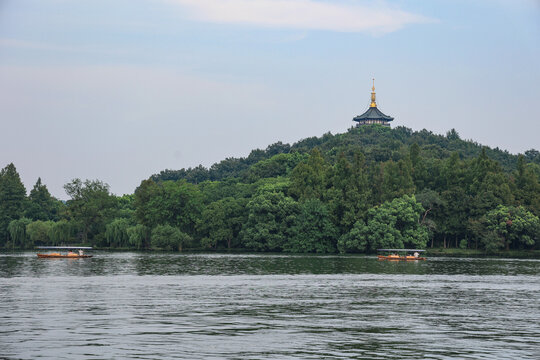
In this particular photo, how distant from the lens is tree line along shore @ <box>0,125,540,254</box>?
112 m

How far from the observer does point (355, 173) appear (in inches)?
4717

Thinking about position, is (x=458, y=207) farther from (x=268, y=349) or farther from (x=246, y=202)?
(x=268, y=349)

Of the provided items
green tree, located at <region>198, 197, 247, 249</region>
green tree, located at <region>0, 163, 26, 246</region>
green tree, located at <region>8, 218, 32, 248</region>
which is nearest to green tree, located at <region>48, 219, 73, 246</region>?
green tree, located at <region>8, 218, 32, 248</region>

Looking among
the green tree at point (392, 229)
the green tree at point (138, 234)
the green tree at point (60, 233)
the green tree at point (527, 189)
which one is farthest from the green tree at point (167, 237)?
the green tree at point (527, 189)

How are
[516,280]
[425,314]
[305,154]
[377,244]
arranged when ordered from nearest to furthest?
1. [425,314]
2. [516,280]
3. [377,244]
4. [305,154]

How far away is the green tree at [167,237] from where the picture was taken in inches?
4820

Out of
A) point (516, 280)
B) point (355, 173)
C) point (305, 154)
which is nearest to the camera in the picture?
point (516, 280)

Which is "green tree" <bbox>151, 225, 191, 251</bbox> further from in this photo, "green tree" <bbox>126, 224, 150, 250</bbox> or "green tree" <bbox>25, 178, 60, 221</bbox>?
"green tree" <bbox>25, 178, 60, 221</bbox>

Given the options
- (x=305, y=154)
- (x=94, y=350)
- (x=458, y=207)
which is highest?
(x=305, y=154)

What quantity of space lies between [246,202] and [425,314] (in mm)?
89121

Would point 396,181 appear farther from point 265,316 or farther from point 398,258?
point 265,316

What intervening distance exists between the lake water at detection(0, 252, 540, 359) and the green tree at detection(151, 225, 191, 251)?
57030 mm

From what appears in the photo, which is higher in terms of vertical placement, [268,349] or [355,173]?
[355,173]

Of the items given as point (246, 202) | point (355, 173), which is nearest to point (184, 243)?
point (246, 202)
